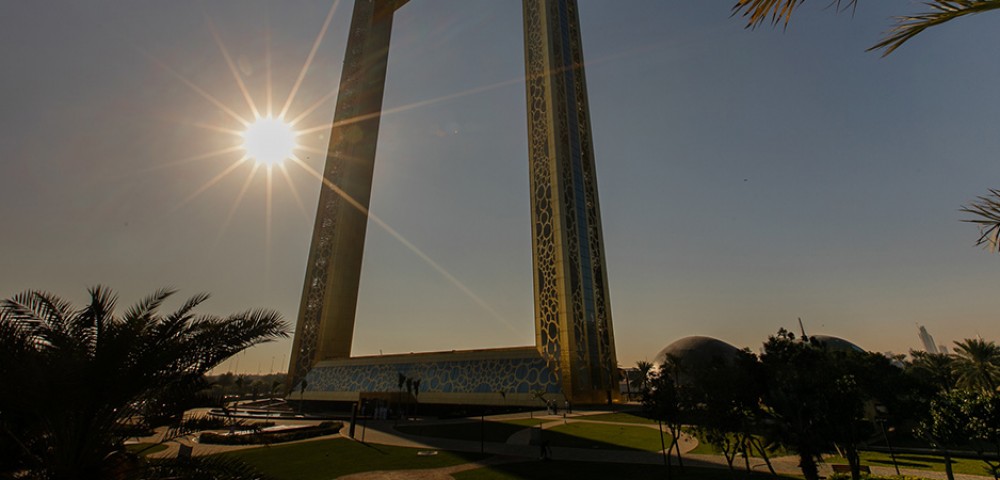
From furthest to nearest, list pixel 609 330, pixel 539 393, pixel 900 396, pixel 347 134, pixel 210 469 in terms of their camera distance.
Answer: pixel 347 134
pixel 609 330
pixel 539 393
pixel 900 396
pixel 210 469

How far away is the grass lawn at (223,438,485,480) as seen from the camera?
14.1 m

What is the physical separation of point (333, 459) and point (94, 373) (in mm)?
12514

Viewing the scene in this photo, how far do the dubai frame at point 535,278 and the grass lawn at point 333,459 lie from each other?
12829mm

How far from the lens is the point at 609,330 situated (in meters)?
31.0

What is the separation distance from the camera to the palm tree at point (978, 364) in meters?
27.3

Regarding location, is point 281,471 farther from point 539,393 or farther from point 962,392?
point 962,392

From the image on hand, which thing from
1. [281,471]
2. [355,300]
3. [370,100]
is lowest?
[281,471]

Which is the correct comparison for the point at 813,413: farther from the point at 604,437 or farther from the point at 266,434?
the point at 266,434

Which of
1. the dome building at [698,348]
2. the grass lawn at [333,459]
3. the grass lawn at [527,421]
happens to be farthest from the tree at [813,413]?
the dome building at [698,348]

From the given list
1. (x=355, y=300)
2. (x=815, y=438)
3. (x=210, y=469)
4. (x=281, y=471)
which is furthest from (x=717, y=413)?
(x=355, y=300)

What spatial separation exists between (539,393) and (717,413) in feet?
57.1

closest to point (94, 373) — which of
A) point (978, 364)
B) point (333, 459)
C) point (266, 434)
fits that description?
point (333, 459)

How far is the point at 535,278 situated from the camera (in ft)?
104

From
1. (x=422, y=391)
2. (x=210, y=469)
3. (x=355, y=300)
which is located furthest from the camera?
(x=355, y=300)
